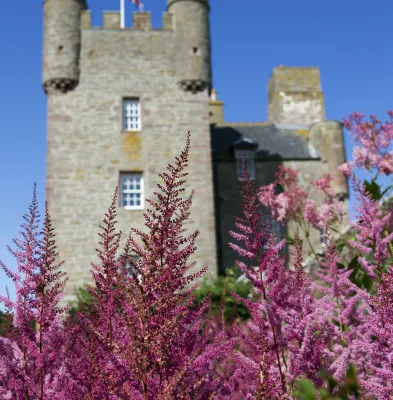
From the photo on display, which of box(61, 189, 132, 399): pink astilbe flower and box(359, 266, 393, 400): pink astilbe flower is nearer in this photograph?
box(61, 189, 132, 399): pink astilbe flower

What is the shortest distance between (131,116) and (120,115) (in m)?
0.45

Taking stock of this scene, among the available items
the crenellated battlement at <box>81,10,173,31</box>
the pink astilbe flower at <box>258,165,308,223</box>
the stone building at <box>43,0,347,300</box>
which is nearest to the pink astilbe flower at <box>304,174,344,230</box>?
the pink astilbe flower at <box>258,165,308,223</box>

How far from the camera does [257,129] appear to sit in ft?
95.1

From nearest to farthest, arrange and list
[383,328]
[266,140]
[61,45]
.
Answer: [383,328]
[61,45]
[266,140]

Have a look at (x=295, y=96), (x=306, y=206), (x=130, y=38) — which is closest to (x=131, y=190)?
(x=130, y=38)

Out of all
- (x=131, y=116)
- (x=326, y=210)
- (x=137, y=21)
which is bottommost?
(x=326, y=210)

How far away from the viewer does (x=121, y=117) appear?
72.1 ft

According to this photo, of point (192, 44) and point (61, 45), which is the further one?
point (192, 44)

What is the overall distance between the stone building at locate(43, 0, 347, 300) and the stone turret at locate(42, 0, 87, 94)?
0.04 meters

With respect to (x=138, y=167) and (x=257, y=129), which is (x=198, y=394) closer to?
(x=138, y=167)

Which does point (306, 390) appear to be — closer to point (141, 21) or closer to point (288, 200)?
point (288, 200)

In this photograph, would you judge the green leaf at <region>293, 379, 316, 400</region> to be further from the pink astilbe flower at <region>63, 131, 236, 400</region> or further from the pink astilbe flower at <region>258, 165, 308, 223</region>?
the pink astilbe flower at <region>258, 165, 308, 223</region>

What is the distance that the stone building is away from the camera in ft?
69.4

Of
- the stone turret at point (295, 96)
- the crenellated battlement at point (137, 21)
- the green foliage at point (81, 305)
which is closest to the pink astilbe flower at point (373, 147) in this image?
the green foliage at point (81, 305)
